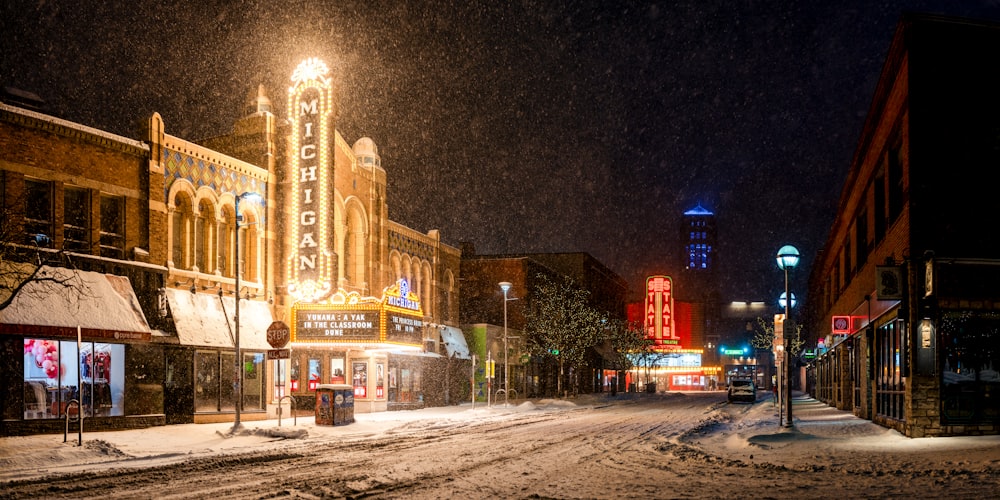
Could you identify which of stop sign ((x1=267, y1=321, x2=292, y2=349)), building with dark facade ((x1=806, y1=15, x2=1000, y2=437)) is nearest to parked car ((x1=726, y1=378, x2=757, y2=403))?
building with dark facade ((x1=806, y1=15, x2=1000, y2=437))

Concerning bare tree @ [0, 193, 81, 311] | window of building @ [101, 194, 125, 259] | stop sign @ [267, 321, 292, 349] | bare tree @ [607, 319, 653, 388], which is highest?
window of building @ [101, 194, 125, 259]

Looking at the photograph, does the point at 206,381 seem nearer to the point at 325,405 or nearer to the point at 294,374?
the point at 325,405

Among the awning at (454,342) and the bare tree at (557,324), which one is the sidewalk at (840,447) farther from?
the bare tree at (557,324)

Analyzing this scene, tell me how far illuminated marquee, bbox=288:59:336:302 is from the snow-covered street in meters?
9.52

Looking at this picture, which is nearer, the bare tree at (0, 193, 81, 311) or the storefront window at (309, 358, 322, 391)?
the bare tree at (0, 193, 81, 311)

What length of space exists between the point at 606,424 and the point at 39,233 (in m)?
18.8

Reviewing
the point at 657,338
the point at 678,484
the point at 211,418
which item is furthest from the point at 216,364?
the point at 657,338

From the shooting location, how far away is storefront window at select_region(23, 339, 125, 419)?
24688mm

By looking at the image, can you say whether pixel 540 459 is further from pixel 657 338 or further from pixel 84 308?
pixel 657 338

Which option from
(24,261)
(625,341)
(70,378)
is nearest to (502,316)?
(625,341)

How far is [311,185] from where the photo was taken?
3559cm

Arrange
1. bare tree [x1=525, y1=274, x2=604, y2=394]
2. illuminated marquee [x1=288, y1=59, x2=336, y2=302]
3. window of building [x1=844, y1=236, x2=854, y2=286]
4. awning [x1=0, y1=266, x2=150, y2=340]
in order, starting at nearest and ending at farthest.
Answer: awning [x1=0, y1=266, x2=150, y2=340] < illuminated marquee [x1=288, y1=59, x2=336, y2=302] < window of building [x1=844, y1=236, x2=854, y2=286] < bare tree [x1=525, y1=274, x2=604, y2=394]

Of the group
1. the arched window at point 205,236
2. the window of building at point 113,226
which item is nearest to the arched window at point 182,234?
the arched window at point 205,236

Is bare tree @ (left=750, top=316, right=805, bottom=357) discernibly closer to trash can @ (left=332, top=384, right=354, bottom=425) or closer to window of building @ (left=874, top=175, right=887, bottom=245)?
window of building @ (left=874, top=175, right=887, bottom=245)
